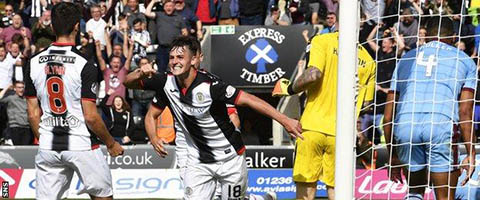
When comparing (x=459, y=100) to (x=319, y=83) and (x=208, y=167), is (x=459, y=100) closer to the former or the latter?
(x=319, y=83)

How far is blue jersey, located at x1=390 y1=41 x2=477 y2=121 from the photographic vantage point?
900cm

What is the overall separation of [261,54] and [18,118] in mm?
4139

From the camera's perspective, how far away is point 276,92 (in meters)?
9.49

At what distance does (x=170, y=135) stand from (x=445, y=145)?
25.9 feet

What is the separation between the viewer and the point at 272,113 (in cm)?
808

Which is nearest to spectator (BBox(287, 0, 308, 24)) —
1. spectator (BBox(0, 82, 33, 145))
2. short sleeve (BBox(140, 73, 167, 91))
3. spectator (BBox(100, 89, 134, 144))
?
spectator (BBox(100, 89, 134, 144))

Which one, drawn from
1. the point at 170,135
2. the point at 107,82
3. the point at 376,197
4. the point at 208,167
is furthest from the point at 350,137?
the point at 107,82

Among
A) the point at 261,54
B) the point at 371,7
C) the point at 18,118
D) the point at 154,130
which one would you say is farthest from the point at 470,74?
the point at 18,118

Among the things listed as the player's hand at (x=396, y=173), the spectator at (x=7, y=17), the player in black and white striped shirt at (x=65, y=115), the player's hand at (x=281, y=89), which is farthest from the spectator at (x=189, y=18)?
the player in black and white striped shirt at (x=65, y=115)

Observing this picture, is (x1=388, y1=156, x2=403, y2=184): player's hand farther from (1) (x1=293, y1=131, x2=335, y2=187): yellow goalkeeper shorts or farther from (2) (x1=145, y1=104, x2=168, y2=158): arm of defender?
(2) (x1=145, y1=104, x2=168, y2=158): arm of defender

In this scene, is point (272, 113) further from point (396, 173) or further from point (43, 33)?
point (43, 33)

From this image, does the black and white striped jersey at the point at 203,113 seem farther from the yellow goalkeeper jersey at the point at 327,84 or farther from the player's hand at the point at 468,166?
the player's hand at the point at 468,166

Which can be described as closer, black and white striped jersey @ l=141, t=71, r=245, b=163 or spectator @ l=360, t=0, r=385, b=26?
black and white striped jersey @ l=141, t=71, r=245, b=163

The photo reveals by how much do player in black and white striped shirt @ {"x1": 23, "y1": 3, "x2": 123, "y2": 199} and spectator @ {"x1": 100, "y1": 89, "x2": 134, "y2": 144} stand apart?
7.96m
